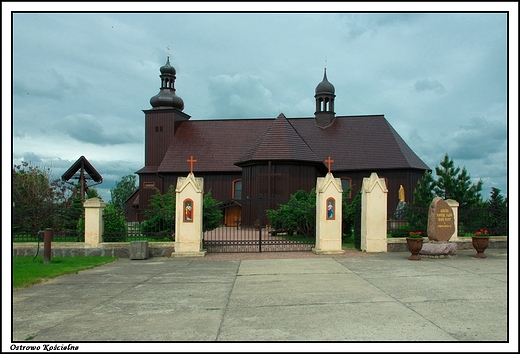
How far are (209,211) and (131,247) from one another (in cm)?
375

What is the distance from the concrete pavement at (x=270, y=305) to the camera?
5926 mm

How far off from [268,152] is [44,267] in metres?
17.3

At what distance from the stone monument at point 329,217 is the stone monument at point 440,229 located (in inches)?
123

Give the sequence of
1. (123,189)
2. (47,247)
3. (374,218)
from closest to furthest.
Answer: (47,247), (374,218), (123,189)

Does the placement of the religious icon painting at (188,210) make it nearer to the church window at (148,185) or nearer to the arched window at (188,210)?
the arched window at (188,210)

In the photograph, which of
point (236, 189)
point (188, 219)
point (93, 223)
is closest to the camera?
point (93, 223)

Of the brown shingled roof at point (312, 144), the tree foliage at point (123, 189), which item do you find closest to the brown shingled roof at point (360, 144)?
the brown shingled roof at point (312, 144)

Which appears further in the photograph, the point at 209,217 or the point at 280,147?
the point at 280,147

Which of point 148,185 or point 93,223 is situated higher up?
point 148,185

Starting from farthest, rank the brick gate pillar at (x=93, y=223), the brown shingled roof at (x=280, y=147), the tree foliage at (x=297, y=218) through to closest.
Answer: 1. the brown shingled roof at (x=280, y=147)
2. the tree foliage at (x=297, y=218)
3. the brick gate pillar at (x=93, y=223)

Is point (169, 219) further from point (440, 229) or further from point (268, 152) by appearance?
point (268, 152)

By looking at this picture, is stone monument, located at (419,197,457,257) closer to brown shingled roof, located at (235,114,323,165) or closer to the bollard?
the bollard

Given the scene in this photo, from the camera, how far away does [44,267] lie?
41.5 feet

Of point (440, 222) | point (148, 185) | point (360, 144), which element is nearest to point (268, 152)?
point (360, 144)
